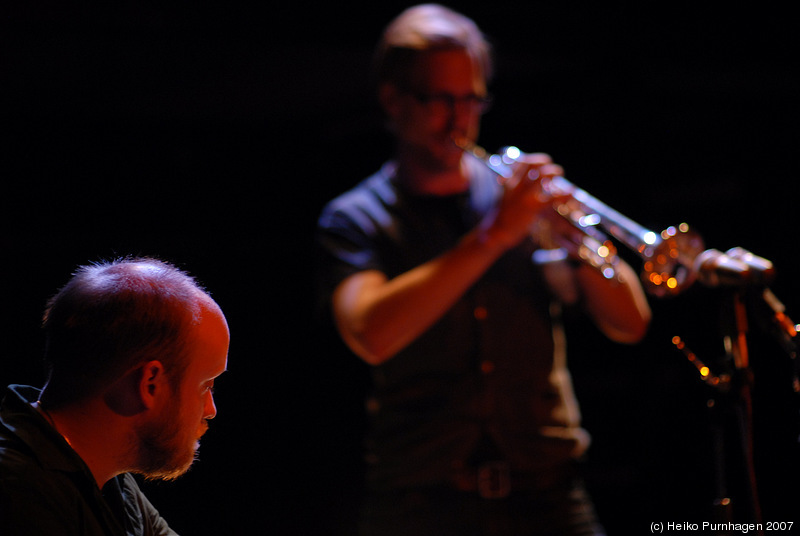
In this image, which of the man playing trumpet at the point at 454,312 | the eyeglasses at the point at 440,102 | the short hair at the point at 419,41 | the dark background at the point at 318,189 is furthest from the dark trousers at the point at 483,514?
the dark background at the point at 318,189

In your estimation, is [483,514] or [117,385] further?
[483,514]

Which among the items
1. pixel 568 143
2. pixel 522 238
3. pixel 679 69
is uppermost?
pixel 679 69

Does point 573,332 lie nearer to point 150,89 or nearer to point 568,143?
point 568,143

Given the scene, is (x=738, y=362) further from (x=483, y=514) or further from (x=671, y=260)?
(x=483, y=514)

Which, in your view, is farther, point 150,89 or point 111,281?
point 150,89

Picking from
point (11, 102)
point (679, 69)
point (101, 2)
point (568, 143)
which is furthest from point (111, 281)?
point (679, 69)

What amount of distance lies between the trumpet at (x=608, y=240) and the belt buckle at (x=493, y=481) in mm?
654

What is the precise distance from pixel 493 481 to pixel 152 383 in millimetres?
1084

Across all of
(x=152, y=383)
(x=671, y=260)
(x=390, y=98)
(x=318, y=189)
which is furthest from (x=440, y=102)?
(x=318, y=189)

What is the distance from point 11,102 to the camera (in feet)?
13.1

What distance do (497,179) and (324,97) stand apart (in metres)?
2.05

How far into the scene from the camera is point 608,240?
107 inches

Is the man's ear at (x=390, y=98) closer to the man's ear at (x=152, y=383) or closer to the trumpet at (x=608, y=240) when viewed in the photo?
the trumpet at (x=608, y=240)

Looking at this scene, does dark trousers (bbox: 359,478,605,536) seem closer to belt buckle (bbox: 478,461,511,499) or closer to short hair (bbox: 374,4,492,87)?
belt buckle (bbox: 478,461,511,499)
